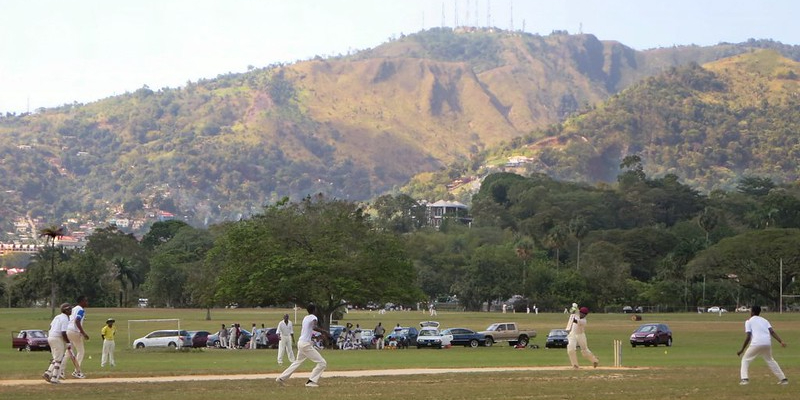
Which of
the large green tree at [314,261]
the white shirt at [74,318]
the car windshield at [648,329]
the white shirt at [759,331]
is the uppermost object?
the large green tree at [314,261]

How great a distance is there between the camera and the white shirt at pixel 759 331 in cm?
3262

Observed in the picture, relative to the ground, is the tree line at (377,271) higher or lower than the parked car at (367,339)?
higher

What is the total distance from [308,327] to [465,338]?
1648 inches

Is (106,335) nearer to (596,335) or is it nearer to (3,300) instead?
(596,335)

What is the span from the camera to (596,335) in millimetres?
86188

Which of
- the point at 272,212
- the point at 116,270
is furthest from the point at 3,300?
the point at 272,212

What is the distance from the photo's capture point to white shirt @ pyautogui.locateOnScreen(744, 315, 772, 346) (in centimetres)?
3262

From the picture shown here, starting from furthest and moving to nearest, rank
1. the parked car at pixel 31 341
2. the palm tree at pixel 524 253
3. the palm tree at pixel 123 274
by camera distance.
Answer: the palm tree at pixel 123 274 < the palm tree at pixel 524 253 < the parked car at pixel 31 341

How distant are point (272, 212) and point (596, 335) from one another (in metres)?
22.1

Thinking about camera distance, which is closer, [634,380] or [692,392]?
[692,392]

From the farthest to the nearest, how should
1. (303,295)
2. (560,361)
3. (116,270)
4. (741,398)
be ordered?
1. (116,270)
2. (303,295)
3. (560,361)
4. (741,398)

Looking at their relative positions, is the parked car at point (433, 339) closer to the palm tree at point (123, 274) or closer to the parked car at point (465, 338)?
the parked car at point (465, 338)

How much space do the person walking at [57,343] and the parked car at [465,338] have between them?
4097 centimetres

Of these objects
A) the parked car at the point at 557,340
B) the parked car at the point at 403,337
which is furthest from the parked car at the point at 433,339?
the parked car at the point at 557,340
